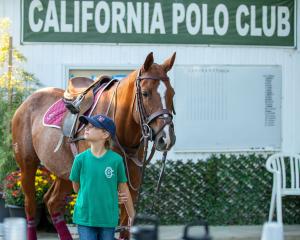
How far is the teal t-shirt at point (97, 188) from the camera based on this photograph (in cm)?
562

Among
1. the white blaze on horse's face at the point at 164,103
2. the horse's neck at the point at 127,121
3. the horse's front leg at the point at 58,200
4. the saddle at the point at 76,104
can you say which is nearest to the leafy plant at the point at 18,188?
the horse's front leg at the point at 58,200

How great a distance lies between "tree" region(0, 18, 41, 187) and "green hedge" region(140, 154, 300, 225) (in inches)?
77.3

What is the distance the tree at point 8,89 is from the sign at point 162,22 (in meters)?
0.46

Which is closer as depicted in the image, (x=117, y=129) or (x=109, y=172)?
(x=109, y=172)

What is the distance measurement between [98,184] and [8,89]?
4.49 meters

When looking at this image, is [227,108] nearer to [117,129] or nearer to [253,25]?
[253,25]

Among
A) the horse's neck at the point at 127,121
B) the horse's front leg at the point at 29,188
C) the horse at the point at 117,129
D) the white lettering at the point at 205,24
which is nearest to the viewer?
the horse at the point at 117,129

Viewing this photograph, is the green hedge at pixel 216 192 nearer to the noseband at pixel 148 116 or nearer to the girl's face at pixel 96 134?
the noseband at pixel 148 116

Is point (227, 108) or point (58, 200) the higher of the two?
point (227, 108)

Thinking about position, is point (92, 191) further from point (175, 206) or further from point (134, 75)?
point (175, 206)

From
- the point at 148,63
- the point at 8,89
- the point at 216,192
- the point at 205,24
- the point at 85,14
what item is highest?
the point at 85,14

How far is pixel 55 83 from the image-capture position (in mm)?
10312

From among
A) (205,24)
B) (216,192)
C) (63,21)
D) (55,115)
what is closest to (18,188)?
(55,115)

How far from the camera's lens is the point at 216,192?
10312 millimetres
